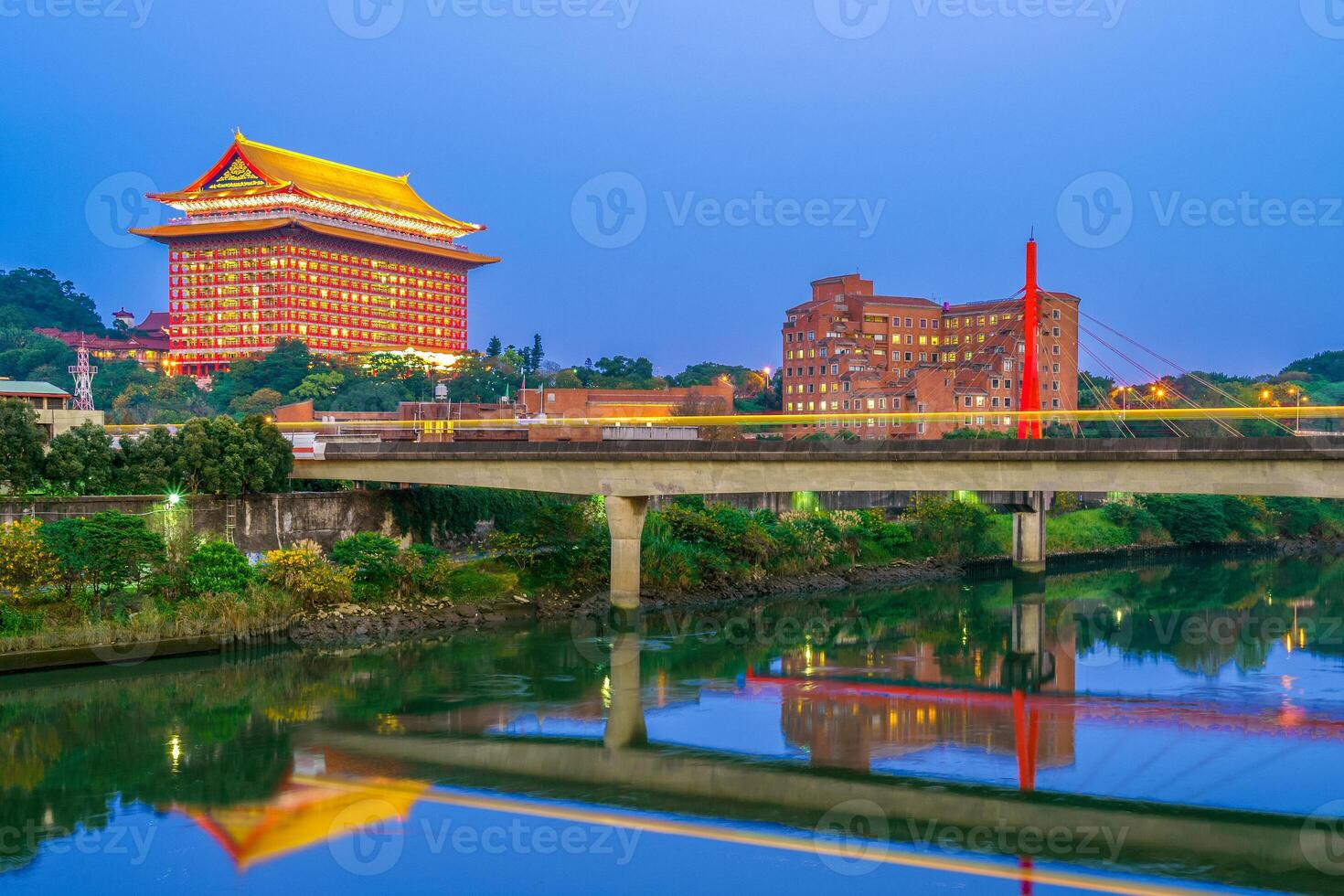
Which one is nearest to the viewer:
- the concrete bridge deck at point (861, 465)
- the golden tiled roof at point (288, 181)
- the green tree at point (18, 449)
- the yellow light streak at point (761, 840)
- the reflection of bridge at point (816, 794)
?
the yellow light streak at point (761, 840)

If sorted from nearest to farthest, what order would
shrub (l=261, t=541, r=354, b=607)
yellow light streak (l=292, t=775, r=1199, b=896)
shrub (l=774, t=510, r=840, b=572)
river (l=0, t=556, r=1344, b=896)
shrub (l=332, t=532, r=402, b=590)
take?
1. yellow light streak (l=292, t=775, r=1199, b=896)
2. river (l=0, t=556, r=1344, b=896)
3. shrub (l=261, t=541, r=354, b=607)
4. shrub (l=332, t=532, r=402, b=590)
5. shrub (l=774, t=510, r=840, b=572)

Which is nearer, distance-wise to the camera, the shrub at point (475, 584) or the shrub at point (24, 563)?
the shrub at point (24, 563)

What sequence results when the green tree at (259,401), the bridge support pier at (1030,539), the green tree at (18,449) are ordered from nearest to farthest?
the green tree at (18,449), the bridge support pier at (1030,539), the green tree at (259,401)

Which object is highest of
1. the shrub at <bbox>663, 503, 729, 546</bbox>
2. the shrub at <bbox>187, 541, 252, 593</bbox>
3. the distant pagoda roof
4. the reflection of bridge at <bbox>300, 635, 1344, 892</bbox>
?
the distant pagoda roof

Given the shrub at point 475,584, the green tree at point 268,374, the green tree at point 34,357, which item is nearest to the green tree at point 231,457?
the shrub at point 475,584

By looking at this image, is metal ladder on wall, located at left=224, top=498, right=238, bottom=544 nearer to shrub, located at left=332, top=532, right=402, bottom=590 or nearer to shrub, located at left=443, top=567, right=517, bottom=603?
shrub, located at left=332, top=532, right=402, bottom=590

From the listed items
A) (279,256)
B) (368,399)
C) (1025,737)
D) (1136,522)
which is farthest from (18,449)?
(279,256)

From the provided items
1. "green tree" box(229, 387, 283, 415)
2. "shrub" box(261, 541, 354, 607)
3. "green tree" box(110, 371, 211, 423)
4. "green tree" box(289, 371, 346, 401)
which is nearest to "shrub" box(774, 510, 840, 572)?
"shrub" box(261, 541, 354, 607)

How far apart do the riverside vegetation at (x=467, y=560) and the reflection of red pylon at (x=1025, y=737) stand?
15.7 m

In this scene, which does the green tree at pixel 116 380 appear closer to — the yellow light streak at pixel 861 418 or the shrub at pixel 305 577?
the yellow light streak at pixel 861 418

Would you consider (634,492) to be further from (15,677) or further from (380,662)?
(15,677)

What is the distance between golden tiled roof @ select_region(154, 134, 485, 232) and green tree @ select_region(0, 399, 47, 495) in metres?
93.5

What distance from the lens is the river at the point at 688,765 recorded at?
60.5ft

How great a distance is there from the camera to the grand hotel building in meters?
128
